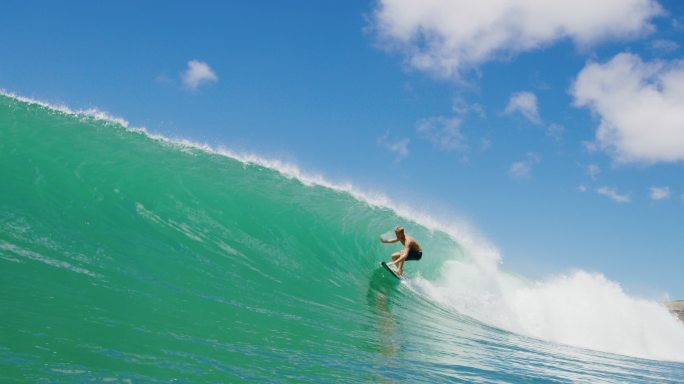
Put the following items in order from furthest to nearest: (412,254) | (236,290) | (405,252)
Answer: (412,254)
(405,252)
(236,290)

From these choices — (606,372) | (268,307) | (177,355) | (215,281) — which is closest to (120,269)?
(215,281)

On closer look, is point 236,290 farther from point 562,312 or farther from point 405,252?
point 562,312

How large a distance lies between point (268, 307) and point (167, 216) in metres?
4.04

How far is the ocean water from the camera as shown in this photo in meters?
3.55

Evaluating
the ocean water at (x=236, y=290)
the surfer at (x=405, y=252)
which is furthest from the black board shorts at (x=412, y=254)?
the ocean water at (x=236, y=290)

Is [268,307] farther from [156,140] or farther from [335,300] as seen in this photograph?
[156,140]

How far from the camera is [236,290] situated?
245 inches

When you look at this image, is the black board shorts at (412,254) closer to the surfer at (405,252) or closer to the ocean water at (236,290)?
the surfer at (405,252)

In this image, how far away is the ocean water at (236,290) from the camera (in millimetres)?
3549

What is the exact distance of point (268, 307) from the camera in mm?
5766

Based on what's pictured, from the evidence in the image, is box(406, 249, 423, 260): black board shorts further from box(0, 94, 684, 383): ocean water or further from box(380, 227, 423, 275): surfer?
box(0, 94, 684, 383): ocean water

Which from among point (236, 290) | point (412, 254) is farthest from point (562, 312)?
point (236, 290)

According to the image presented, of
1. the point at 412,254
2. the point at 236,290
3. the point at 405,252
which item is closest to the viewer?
the point at 236,290

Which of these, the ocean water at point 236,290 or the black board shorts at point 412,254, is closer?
the ocean water at point 236,290
